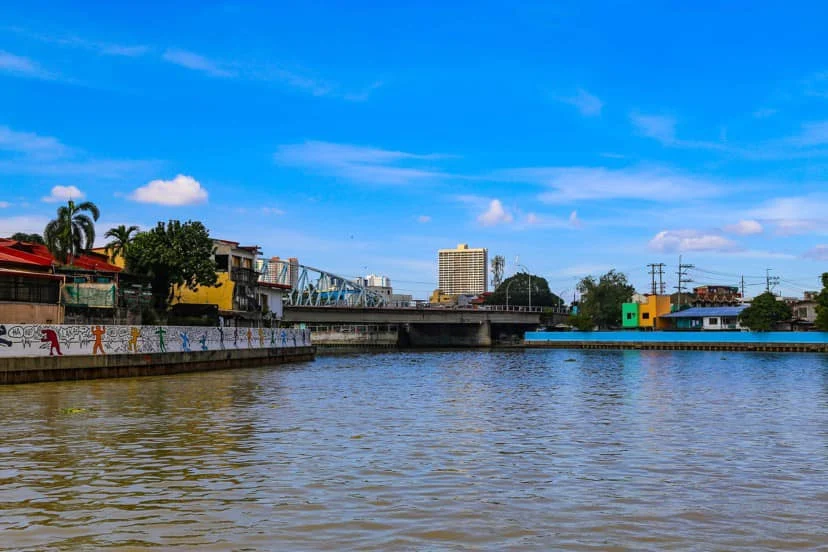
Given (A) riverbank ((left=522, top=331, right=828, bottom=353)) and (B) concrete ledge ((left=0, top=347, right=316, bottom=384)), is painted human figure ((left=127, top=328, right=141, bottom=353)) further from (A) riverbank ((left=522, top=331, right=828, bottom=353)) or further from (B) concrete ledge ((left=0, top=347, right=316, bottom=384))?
(A) riverbank ((left=522, top=331, right=828, bottom=353))

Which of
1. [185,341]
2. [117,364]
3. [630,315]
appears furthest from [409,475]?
[630,315]

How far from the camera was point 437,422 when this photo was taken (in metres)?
27.7

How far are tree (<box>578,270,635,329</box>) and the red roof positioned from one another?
4305 inches

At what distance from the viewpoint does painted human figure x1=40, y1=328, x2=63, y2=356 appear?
45.8 m

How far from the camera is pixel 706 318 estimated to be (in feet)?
471

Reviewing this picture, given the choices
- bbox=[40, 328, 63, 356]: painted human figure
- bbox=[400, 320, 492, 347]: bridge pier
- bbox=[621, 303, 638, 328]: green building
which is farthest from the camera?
bbox=[400, 320, 492, 347]: bridge pier

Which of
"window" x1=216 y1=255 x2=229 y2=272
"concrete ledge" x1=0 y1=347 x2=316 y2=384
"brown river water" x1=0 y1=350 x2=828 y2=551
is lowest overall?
"brown river water" x1=0 y1=350 x2=828 y2=551

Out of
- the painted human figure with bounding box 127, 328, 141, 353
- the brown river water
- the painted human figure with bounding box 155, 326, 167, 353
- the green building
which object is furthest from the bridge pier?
the brown river water

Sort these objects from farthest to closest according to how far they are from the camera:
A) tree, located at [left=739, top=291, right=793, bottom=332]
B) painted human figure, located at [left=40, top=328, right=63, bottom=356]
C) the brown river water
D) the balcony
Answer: tree, located at [left=739, top=291, right=793, bottom=332] → the balcony → painted human figure, located at [left=40, top=328, right=63, bottom=356] → the brown river water

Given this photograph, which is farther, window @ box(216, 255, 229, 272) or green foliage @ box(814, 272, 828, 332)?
green foliage @ box(814, 272, 828, 332)

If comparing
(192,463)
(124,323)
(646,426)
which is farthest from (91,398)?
(124,323)

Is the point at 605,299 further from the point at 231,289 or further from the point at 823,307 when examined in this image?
the point at 231,289

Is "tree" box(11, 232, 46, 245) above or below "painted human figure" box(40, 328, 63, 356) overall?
above

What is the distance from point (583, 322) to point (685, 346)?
3290 centimetres
